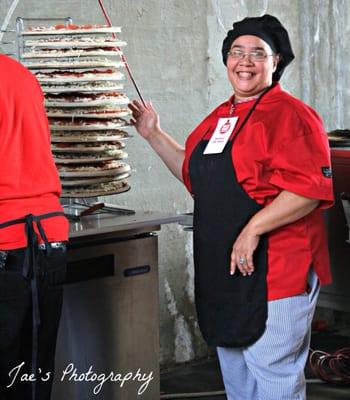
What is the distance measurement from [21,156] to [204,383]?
1954mm

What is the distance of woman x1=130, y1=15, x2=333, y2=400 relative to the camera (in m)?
2.59

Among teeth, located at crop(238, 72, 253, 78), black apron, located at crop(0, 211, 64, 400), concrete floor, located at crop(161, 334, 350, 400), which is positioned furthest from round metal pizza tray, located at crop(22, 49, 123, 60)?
concrete floor, located at crop(161, 334, 350, 400)

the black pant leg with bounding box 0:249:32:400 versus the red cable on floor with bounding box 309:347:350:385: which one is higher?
the black pant leg with bounding box 0:249:32:400

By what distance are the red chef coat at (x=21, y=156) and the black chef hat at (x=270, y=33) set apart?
2.17ft

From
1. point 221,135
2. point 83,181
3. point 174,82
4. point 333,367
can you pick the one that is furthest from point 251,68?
point 333,367

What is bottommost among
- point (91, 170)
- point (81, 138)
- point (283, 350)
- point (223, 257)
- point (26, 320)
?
point (283, 350)

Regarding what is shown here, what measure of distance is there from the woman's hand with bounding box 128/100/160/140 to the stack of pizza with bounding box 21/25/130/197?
12 centimetres

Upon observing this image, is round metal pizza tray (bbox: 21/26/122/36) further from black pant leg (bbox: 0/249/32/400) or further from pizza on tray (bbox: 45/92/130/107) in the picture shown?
black pant leg (bbox: 0/249/32/400)

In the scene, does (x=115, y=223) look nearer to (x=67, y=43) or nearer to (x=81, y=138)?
(x=81, y=138)

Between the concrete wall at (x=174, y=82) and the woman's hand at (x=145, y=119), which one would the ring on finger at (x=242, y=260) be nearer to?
the woman's hand at (x=145, y=119)

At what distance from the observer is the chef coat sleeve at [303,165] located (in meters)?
2.57

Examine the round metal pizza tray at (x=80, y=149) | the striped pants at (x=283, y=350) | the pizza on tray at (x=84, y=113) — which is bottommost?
the striped pants at (x=283, y=350)

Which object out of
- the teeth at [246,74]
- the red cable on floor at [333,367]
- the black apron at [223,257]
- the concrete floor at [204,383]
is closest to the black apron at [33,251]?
the black apron at [223,257]

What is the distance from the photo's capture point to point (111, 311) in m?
2.93
